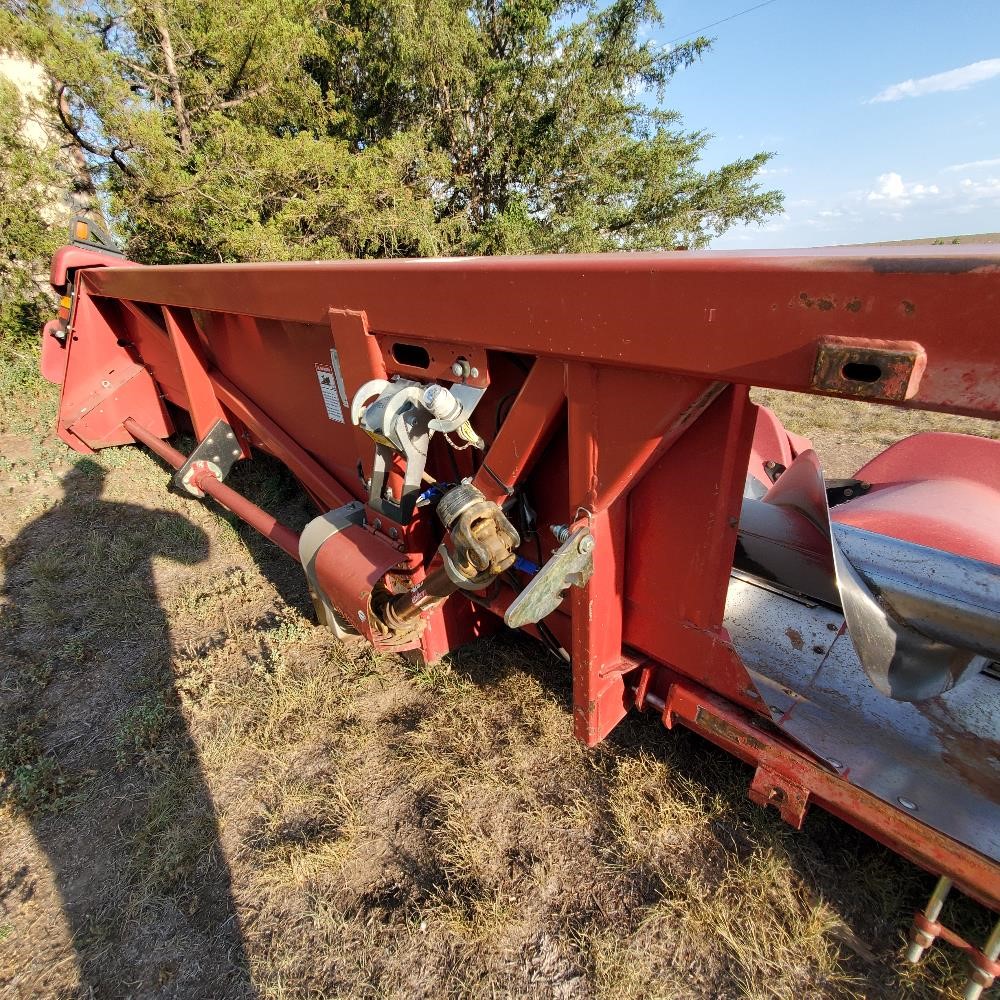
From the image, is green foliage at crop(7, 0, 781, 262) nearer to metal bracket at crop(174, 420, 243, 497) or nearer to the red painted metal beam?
metal bracket at crop(174, 420, 243, 497)

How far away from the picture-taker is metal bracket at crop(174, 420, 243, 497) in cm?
338

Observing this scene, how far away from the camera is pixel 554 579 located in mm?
1358

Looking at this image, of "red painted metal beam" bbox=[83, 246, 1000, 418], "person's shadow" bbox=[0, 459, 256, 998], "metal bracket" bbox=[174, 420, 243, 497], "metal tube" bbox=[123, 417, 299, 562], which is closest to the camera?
"red painted metal beam" bbox=[83, 246, 1000, 418]

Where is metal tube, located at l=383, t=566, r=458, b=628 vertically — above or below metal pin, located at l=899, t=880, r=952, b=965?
above

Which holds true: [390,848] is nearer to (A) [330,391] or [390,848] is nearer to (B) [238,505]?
(A) [330,391]

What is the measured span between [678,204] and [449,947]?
1526 cm

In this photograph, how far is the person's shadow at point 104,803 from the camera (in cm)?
167

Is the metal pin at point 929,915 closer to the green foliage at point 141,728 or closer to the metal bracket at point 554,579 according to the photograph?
the metal bracket at point 554,579

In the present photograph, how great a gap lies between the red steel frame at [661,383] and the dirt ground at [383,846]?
381 mm

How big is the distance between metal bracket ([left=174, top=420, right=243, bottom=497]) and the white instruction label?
1.41 meters

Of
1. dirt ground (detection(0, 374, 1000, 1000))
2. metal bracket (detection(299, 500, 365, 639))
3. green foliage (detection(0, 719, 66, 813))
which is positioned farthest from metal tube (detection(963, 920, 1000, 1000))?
green foliage (detection(0, 719, 66, 813))

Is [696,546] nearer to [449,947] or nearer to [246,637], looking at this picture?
[449,947]

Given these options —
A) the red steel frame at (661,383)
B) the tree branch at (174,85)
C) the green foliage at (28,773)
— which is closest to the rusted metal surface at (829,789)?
the red steel frame at (661,383)

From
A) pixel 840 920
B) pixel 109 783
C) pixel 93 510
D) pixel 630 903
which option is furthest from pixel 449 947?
pixel 93 510
